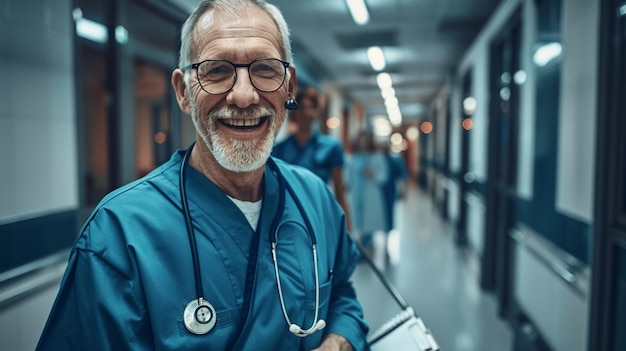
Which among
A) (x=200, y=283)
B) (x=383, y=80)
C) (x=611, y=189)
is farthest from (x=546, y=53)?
(x=383, y=80)

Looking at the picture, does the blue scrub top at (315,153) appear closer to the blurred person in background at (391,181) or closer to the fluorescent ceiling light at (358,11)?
the fluorescent ceiling light at (358,11)

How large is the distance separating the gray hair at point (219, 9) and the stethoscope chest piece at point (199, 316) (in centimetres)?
49

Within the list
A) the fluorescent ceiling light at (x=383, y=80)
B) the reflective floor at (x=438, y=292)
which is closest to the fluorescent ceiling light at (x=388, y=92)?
the fluorescent ceiling light at (x=383, y=80)

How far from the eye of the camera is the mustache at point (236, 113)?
2.89 ft

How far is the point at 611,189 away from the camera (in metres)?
1.63

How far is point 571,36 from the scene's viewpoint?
204 cm

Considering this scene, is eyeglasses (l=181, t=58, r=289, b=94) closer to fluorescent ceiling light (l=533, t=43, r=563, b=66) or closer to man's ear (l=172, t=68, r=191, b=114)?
man's ear (l=172, t=68, r=191, b=114)

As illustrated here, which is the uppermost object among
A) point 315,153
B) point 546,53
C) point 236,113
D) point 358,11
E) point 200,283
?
point 358,11

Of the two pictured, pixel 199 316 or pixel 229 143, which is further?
pixel 229 143

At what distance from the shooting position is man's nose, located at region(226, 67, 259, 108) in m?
0.86

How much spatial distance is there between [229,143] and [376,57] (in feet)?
19.3

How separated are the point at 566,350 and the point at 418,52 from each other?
4.76m

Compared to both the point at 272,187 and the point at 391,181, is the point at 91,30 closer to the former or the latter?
the point at 272,187

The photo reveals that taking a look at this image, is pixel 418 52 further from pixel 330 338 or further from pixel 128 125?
pixel 330 338
